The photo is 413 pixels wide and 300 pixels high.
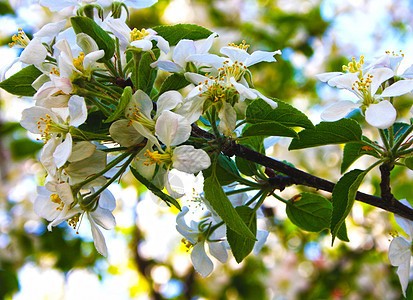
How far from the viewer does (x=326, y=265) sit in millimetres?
3221

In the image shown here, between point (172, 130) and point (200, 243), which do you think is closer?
point (172, 130)

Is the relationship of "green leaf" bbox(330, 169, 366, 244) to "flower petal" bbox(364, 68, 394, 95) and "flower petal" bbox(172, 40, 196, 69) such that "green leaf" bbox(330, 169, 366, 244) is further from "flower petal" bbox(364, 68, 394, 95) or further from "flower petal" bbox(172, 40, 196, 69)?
"flower petal" bbox(172, 40, 196, 69)

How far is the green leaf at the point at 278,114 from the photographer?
67 centimetres

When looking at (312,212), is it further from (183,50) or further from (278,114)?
(183,50)

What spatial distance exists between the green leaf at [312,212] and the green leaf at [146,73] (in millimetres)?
410

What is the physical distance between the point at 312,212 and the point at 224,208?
1.02ft

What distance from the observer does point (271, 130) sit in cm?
68

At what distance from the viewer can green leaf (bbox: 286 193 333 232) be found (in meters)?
0.90

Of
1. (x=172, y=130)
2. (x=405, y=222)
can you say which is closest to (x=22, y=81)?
(x=172, y=130)

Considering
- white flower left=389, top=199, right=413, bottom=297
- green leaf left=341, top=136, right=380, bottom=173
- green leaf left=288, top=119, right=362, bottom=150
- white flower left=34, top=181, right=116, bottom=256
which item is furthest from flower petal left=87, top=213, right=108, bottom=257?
white flower left=389, top=199, right=413, bottom=297

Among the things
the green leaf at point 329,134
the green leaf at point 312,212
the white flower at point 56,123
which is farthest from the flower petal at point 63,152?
the green leaf at point 312,212

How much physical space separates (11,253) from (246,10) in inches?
97.0

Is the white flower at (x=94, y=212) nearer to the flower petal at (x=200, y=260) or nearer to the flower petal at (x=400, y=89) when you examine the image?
the flower petal at (x=200, y=260)

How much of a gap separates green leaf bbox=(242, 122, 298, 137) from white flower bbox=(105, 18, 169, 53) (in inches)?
7.3
